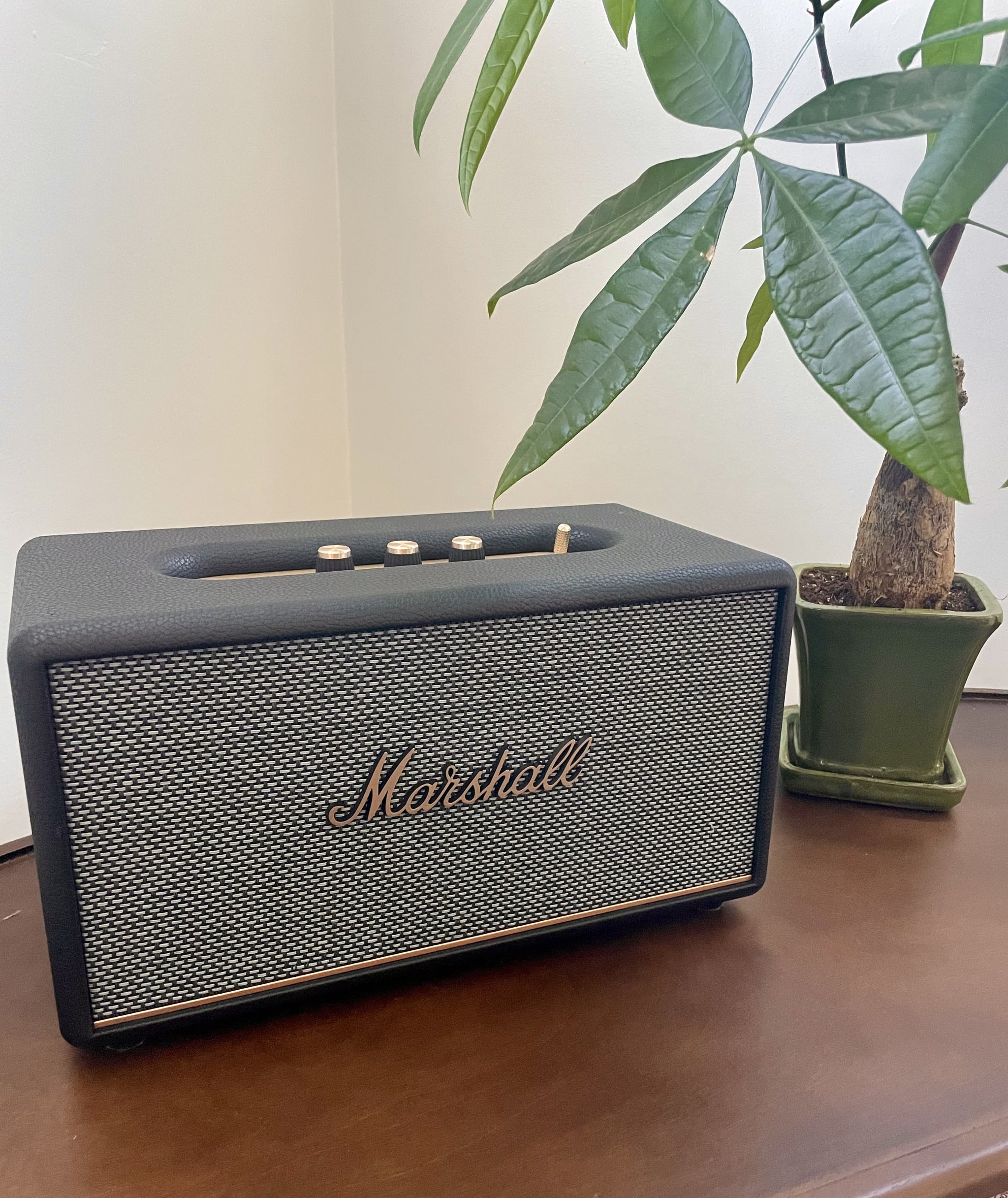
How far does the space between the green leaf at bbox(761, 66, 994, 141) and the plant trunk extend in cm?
31

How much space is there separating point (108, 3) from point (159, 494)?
1.25ft

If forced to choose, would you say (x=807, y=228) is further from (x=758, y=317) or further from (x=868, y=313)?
(x=758, y=317)

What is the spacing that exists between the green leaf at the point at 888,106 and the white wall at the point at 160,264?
55 centimetres

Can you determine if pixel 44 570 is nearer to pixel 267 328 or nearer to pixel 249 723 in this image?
pixel 249 723

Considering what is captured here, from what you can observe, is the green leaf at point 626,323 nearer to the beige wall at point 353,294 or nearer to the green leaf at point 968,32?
the green leaf at point 968,32

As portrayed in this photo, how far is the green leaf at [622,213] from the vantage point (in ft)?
1.43

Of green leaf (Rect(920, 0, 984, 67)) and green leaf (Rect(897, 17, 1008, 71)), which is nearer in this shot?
green leaf (Rect(897, 17, 1008, 71))

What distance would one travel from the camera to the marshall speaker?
42 cm

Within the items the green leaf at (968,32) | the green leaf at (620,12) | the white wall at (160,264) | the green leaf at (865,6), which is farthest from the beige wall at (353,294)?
the green leaf at (968,32)

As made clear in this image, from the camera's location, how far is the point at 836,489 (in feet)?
2.99

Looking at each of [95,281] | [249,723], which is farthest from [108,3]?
[249,723]

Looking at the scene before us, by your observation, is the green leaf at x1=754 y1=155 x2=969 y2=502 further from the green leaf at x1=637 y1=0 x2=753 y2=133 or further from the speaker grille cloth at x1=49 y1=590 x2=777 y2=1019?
the speaker grille cloth at x1=49 y1=590 x2=777 y2=1019

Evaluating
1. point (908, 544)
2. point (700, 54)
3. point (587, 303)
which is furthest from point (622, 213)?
point (587, 303)

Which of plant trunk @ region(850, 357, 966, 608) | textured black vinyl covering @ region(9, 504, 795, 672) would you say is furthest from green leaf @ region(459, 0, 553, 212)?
plant trunk @ region(850, 357, 966, 608)
